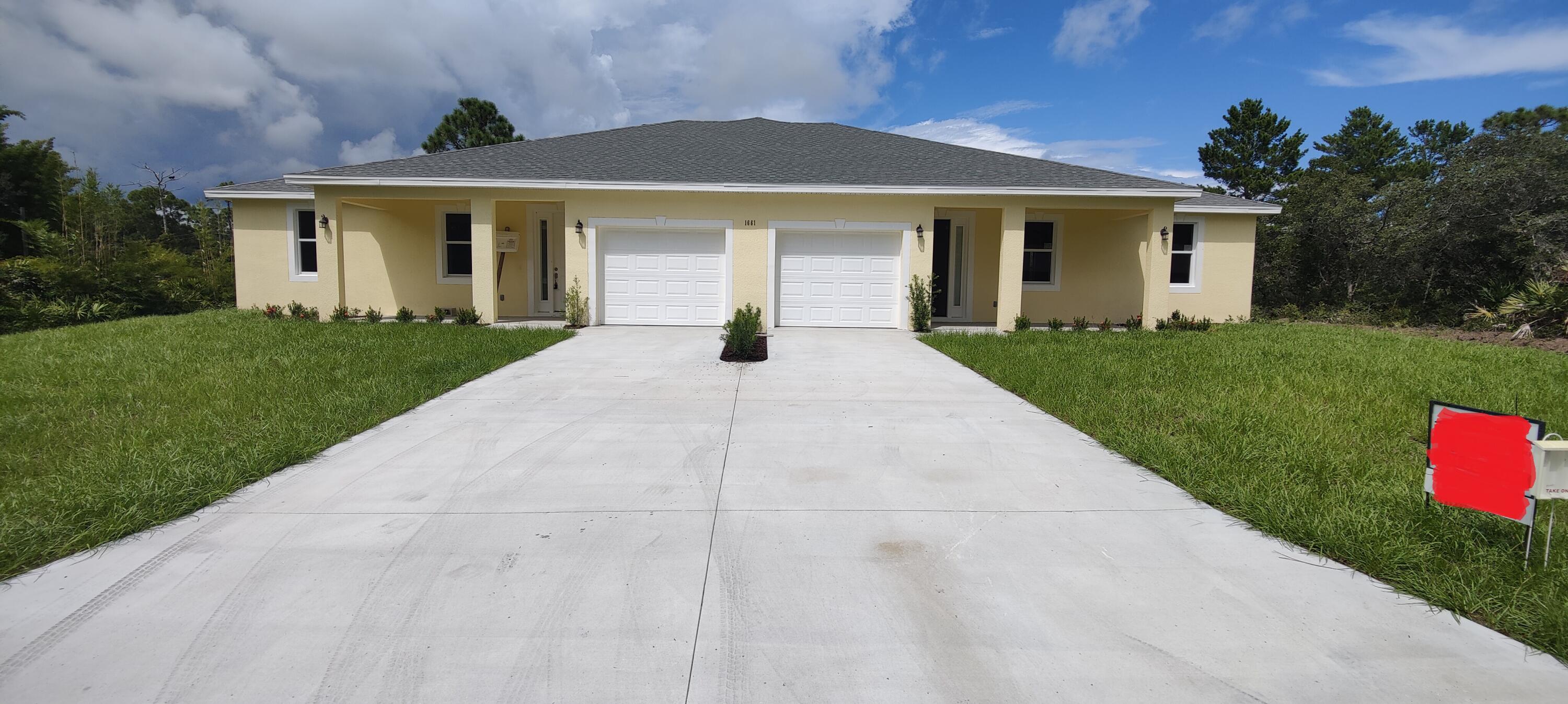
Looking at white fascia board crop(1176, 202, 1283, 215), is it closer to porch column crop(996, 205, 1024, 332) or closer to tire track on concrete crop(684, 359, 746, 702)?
porch column crop(996, 205, 1024, 332)

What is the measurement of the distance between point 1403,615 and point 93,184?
29.6 metres

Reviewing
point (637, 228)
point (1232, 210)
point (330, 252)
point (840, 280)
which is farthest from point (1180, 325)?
point (330, 252)

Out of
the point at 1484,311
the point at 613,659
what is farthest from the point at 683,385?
the point at 1484,311

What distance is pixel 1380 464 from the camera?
183 inches

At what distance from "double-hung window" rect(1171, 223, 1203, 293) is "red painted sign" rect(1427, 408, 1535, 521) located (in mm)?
13383

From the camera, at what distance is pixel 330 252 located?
1363 cm

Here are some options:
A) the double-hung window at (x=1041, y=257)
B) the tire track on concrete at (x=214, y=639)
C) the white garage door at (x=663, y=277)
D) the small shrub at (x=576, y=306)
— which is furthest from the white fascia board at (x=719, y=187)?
the tire track on concrete at (x=214, y=639)

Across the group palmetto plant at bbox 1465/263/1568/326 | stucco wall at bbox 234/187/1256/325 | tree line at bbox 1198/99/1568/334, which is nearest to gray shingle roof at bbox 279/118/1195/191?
stucco wall at bbox 234/187/1256/325

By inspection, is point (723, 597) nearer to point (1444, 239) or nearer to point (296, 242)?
point (296, 242)

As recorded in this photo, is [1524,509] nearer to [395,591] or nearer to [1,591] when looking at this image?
[395,591]

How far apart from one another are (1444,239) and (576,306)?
765 inches

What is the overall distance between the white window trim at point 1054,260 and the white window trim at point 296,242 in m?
15.6

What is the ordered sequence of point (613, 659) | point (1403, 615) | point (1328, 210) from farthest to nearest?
point (1328, 210) < point (1403, 615) < point (613, 659)

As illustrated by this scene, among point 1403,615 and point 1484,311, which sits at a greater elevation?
point 1484,311
